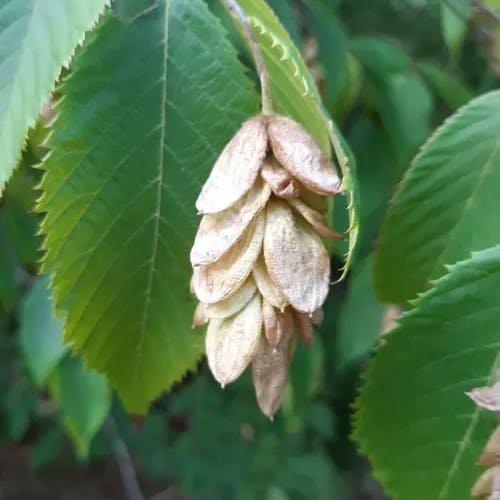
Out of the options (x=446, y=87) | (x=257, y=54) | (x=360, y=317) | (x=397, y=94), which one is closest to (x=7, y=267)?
(x=360, y=317)

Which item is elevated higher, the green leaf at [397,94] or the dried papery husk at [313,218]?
the dried papery husk at [313,218]

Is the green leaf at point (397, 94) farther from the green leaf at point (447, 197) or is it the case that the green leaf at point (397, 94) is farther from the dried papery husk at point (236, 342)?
the dried papery husk at point (236, 342)

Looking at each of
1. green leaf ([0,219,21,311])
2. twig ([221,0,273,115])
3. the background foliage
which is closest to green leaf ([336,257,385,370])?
the background foliage

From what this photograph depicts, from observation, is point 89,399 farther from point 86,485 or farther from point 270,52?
point 86,485

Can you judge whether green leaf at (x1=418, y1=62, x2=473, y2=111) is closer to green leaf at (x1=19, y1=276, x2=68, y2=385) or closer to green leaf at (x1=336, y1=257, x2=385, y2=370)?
green leaf at (x1=336, y1=257, x2=385, y2=370)

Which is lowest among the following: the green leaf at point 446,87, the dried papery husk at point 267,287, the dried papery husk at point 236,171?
the green leaf at point 446,87

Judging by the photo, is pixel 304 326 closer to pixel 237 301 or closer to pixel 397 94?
pixel 237 301

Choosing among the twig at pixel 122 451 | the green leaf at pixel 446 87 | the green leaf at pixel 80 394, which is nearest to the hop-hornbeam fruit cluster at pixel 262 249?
the green leaf at pixel 80 394
